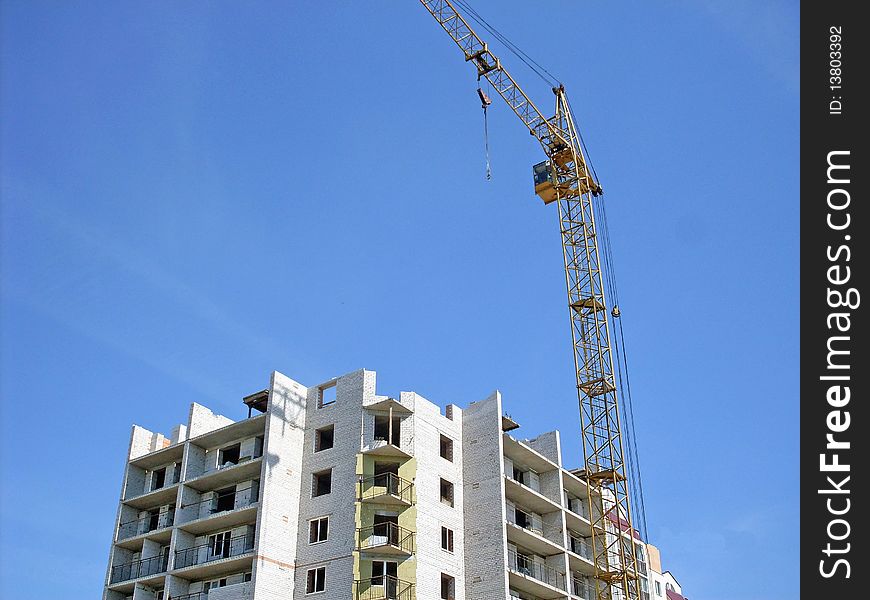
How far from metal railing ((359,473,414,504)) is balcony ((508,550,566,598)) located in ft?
29.8

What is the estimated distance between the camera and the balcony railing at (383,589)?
2239 inches

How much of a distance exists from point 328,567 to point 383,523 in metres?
4.29

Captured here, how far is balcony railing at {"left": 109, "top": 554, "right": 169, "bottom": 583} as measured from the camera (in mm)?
66125

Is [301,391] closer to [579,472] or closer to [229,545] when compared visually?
[229,545]

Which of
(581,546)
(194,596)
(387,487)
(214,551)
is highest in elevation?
(581,546)

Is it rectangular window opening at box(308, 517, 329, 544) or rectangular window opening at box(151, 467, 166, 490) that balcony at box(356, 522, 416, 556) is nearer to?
rectangular window opening at box(308, 517, 329, 544)

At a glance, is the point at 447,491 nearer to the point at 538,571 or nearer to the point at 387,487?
the point at 387,487

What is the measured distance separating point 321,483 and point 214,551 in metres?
8.41

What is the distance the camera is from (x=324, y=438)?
64875 millimetres

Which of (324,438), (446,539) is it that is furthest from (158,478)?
(446,539)

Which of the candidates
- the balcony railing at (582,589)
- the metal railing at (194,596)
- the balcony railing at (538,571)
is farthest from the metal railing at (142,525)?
the balcony railing at (582,589)

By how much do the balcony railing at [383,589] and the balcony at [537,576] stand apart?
29.3ft

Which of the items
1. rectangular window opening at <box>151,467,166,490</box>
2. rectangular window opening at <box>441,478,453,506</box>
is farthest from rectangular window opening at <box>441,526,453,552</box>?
rectangular window opening at <box>151,467,166,490</box>
